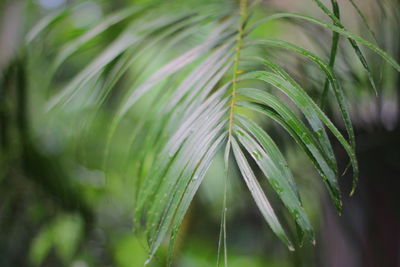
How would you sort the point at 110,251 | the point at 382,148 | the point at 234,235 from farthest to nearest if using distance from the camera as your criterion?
the point at 234,235, the point at 110,251, the point at 382,148

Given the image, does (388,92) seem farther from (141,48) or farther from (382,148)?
(141,48)

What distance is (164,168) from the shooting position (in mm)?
456

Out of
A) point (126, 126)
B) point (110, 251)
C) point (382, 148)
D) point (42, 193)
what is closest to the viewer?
point (382, 148)

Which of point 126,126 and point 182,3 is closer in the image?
point 182,3

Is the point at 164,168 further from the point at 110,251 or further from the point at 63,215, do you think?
the point at 110,251

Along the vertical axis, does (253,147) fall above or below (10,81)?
below

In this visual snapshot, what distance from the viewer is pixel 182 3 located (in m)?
0.71

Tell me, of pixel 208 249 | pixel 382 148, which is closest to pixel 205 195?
pixel 208 249

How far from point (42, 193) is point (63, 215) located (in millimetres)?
65

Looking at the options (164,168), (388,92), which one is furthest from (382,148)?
(164,168)

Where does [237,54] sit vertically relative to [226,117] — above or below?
above

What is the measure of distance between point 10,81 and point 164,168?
0.55 m

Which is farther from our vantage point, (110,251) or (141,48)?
(110,251)

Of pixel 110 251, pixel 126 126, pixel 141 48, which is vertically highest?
pixel 126 126
